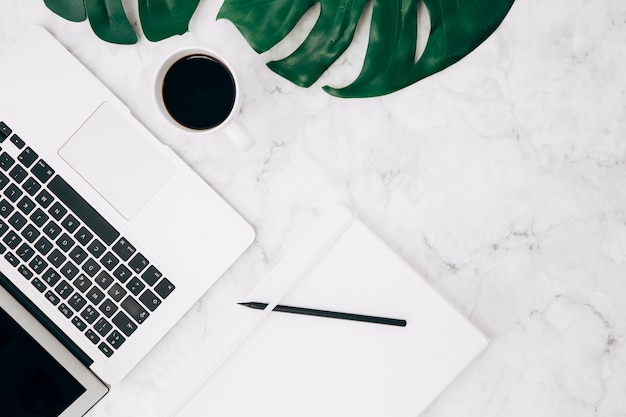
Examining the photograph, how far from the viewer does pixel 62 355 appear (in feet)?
2.09

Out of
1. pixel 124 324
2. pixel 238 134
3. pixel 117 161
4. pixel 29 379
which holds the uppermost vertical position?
pixel 238 134

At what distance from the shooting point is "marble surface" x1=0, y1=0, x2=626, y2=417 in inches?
24.7

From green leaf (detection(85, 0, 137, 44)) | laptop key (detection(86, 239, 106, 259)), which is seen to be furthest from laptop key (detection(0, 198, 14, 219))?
green leaf (detection(85, 0, 137, 44))

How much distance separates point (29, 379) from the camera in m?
0.64

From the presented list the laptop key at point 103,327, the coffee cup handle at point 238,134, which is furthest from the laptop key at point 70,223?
the coffee cup handle at point 238,134

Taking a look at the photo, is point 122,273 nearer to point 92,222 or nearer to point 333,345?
point 92,222

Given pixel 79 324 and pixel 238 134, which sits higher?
pixel 238 134

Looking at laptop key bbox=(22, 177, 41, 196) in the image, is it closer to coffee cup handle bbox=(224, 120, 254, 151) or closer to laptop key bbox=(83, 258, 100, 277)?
laptop key bbox=(83, 258, 100, 277)

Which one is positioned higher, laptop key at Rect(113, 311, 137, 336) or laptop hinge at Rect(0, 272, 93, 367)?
laptop key at Rect(113, 311, 137, 336)

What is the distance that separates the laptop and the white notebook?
0.21 feet

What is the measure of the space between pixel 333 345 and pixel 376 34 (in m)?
0.34

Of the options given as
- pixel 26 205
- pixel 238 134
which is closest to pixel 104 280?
pixel 26 205

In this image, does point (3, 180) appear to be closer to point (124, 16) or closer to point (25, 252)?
point (25, 252)

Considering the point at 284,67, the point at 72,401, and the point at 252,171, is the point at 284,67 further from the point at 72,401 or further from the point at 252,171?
the point at 72,401
